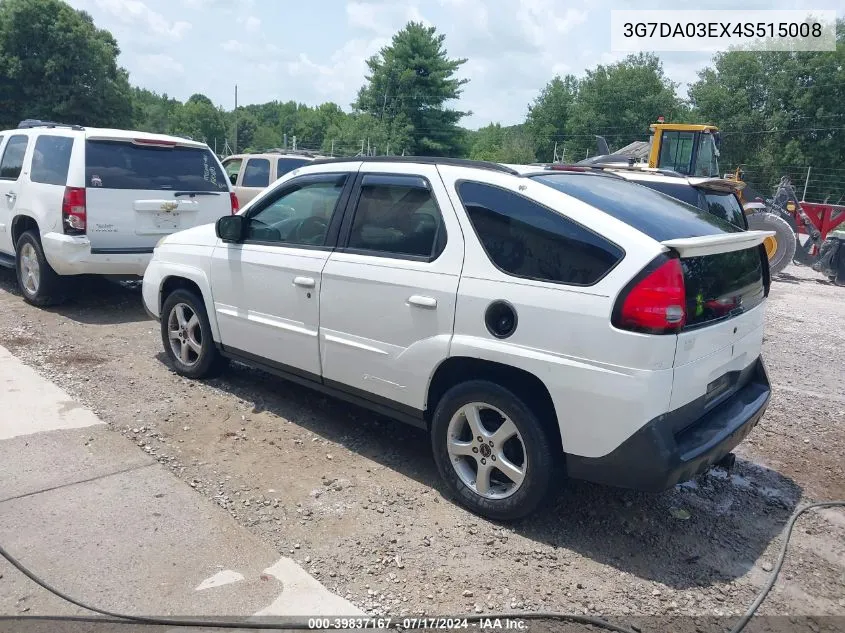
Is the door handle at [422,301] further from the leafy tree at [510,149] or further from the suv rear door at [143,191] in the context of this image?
the leafy tree at [510,149]

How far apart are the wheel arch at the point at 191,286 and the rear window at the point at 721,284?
136 inches

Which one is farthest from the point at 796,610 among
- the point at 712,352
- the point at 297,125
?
the point at 297,125

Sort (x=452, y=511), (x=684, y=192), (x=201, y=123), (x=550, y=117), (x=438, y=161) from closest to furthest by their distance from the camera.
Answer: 1. (x=452, y=511)
2. (x=438, y=161)
3. (x=684, y=192)
4. (x=550, y=117)
5. (x=201, y=123)

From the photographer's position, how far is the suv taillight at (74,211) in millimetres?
6891

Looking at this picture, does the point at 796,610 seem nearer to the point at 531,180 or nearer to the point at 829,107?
the point at 531,180

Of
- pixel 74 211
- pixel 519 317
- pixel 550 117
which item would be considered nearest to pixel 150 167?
pixel 74 211

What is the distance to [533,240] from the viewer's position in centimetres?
337

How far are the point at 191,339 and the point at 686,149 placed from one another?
Result: 1554cm

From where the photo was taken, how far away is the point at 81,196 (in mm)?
6906

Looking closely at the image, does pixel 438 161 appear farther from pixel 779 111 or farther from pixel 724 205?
pixel 779 111

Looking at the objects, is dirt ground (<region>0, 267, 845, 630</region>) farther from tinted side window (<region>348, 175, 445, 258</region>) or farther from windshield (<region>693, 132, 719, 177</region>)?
windshield (<region>693, 132, 719, 177</region>)

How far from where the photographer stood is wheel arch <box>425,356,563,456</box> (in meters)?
3.33

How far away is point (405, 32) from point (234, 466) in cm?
4424

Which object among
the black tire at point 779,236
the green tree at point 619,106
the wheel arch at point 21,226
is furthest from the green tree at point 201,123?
the wheel arch at point 21,226
